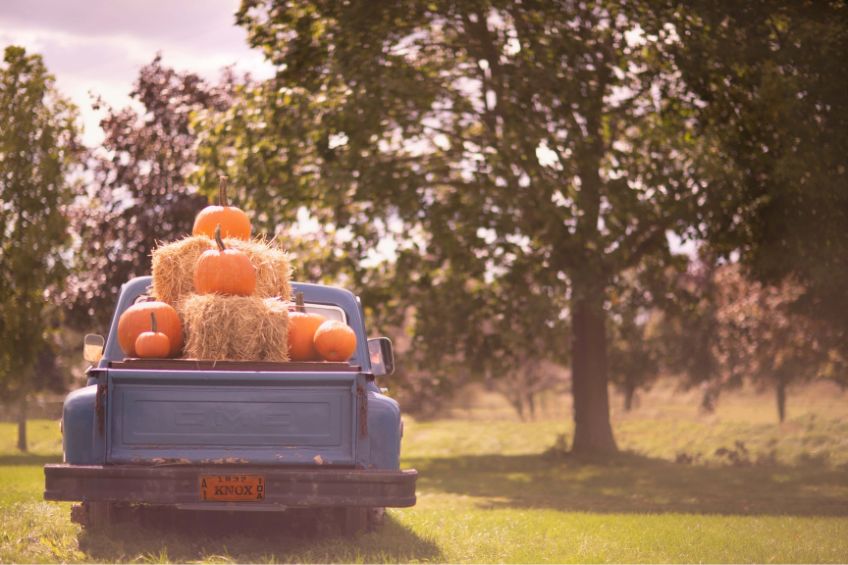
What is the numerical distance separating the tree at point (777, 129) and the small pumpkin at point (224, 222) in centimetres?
827

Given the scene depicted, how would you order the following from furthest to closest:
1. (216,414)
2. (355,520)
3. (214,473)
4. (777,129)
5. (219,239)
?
1. (777,129)
2. (219,239)
3. (355,520)
4. (216,414)
5. (214,473)

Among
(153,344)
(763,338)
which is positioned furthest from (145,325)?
(763,338)

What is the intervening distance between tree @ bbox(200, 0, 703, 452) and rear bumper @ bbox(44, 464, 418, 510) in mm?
10871

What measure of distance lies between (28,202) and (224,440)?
13.4 metres

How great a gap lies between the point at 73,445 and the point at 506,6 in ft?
43.5

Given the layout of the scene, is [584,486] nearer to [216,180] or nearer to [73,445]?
[216,180]

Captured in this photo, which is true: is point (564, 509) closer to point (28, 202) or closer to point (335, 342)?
point (335, 342)

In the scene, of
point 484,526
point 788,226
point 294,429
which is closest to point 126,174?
point 788,226

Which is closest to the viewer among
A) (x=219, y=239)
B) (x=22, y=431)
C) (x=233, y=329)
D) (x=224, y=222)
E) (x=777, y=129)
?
(x=233, y=329)

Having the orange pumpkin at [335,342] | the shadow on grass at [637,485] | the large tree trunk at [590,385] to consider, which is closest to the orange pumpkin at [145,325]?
the orange pumpkin at [335,342]

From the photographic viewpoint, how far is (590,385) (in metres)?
22.2

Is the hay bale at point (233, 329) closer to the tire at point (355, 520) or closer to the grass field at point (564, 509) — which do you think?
the tire at point (355, 520)

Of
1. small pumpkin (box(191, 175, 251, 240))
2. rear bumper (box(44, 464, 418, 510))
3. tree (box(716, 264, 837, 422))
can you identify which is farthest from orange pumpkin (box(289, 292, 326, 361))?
tree (box(716, 264, 837, 422))

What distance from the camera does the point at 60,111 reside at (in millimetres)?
20531
